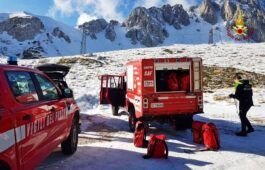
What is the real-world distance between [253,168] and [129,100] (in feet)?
19.3

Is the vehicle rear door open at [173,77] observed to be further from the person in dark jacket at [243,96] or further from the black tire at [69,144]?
the black tire at [69,144]

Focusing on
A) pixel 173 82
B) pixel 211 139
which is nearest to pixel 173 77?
pixel 173 82

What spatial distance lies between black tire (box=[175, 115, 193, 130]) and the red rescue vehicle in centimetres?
462

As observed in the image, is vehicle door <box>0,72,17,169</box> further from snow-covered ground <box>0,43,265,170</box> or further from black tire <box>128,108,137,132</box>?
black tire <box>128,108,137,132</box>

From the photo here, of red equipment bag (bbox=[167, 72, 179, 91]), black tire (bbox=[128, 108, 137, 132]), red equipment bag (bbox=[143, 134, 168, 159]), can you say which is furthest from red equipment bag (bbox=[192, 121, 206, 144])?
black tire (bbox=[128, 108, 137, 132])

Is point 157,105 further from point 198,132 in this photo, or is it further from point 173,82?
point 198,132

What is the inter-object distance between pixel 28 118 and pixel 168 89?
6.85 m

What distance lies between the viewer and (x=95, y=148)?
961 centimetres

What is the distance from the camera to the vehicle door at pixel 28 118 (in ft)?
16.8

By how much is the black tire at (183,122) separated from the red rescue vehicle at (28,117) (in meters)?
4.62

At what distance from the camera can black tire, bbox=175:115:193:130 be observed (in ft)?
37.8

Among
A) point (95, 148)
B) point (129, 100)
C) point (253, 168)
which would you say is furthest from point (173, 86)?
point (253, 168)

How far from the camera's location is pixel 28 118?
17.7 ft

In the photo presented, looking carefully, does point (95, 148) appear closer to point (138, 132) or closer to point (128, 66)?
point (138, 132)
